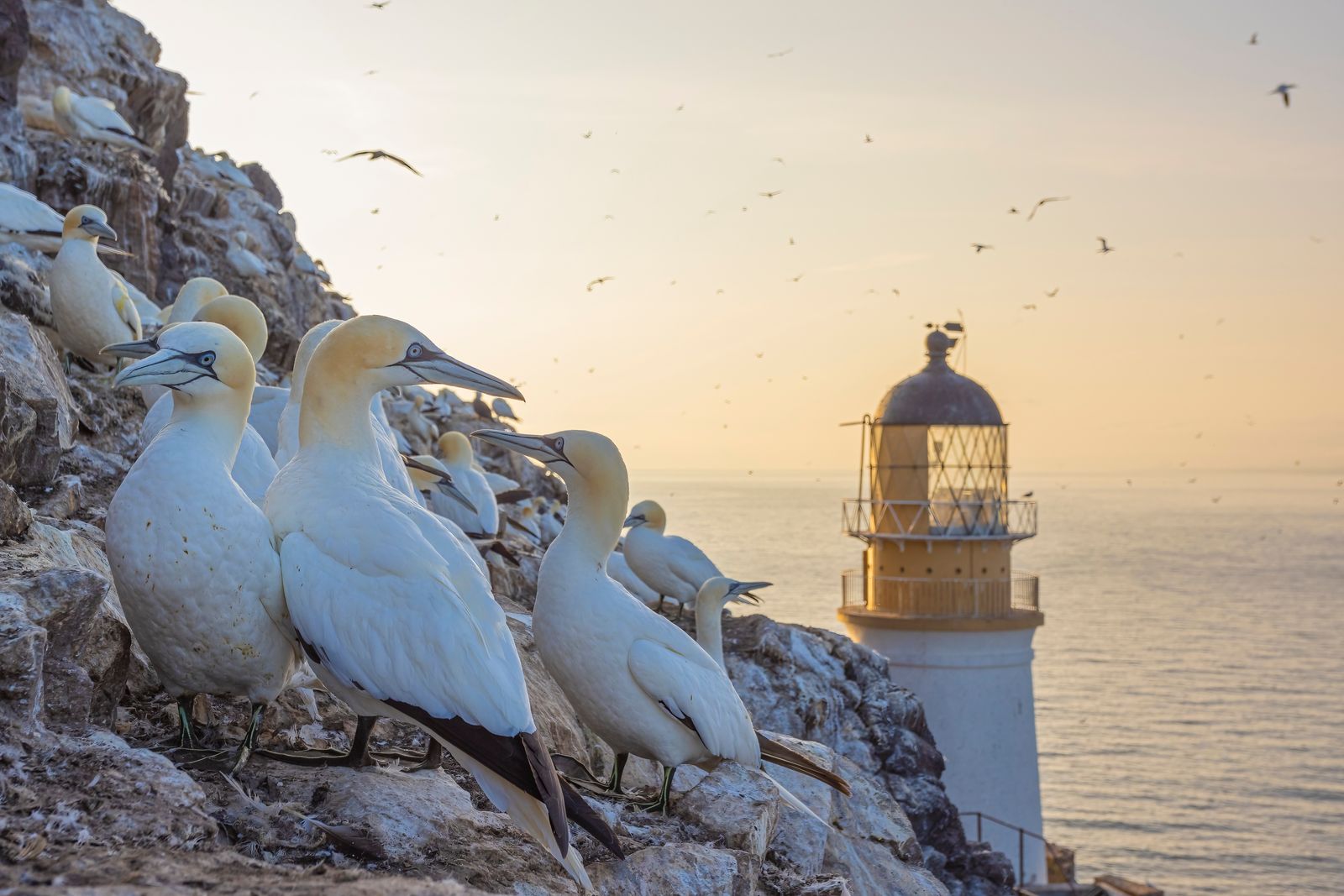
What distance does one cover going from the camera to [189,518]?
3.59 metres

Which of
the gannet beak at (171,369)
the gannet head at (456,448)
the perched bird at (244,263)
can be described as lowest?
the gannet beak at (171,369)

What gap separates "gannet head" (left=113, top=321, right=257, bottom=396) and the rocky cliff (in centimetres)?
55

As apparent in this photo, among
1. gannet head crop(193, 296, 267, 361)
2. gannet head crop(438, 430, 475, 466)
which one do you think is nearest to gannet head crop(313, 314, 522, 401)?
gannet head crop(193, 296, 267, 361)

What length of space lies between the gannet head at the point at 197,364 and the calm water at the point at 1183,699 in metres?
29.4

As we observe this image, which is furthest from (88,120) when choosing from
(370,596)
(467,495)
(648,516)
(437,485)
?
(370,596)

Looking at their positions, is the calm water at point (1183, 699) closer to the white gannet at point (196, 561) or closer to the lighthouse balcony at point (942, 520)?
the lighthouse balcony at point (942, 520)

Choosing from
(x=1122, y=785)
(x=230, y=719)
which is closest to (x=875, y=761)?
(x=230, y=719)

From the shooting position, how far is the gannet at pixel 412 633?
11.2 ft

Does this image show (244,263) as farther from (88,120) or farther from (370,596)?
(370,596)

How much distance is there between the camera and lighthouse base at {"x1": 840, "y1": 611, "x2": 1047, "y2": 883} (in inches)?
794

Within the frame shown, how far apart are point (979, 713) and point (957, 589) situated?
1828mm

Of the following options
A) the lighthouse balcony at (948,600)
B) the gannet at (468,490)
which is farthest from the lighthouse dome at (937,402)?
the gannet at (468,490)

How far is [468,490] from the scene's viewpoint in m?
9.47

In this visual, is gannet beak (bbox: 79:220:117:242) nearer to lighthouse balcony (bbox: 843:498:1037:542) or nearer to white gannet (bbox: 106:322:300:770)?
white gannet (bbox: 106:322:300:770)
